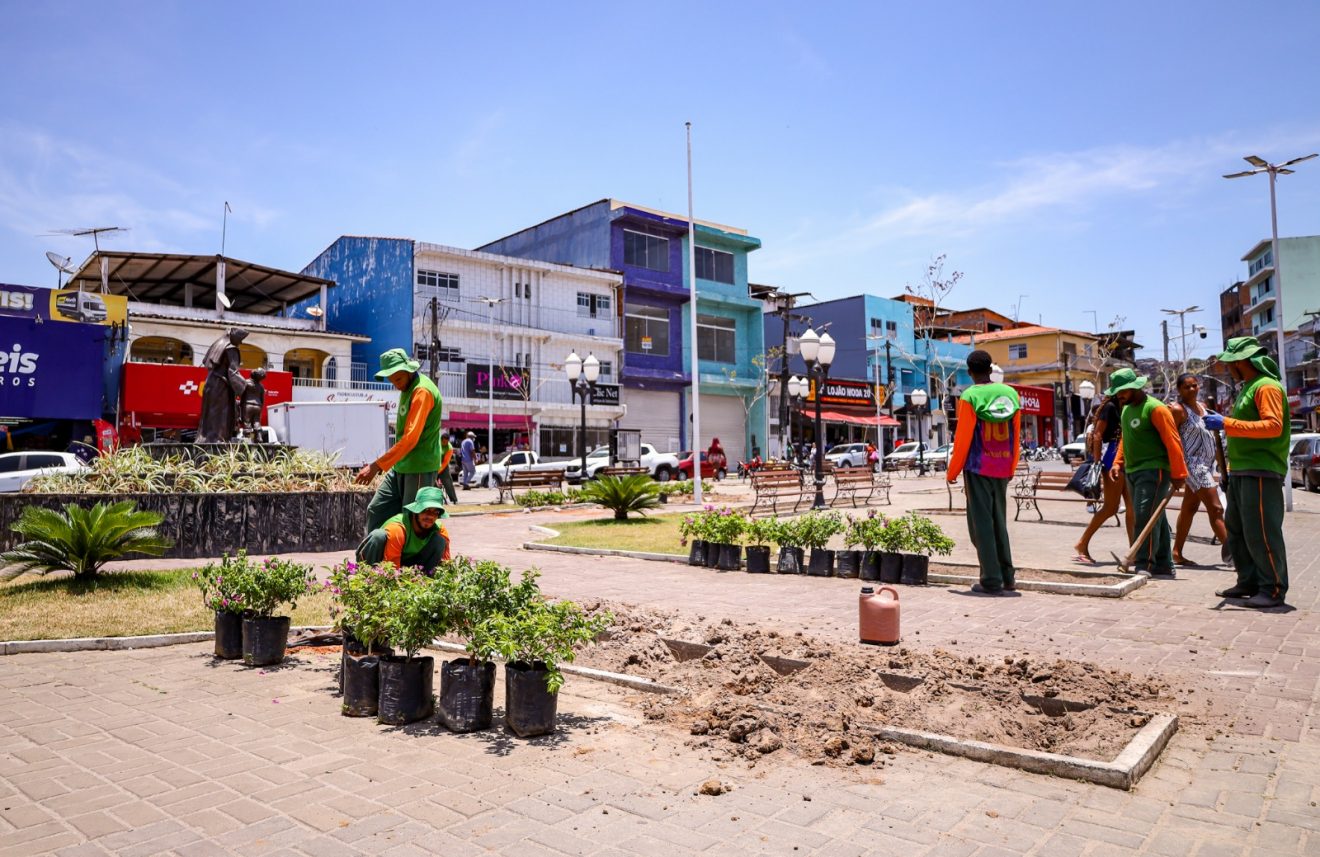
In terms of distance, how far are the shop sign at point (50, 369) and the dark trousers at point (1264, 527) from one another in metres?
30.8

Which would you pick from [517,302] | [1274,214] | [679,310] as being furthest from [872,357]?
[1274,214]

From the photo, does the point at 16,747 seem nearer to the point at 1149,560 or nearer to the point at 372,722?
the point at 372,722

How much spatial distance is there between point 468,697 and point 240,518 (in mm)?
7963

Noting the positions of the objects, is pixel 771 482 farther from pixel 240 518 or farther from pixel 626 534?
pixel 240 518

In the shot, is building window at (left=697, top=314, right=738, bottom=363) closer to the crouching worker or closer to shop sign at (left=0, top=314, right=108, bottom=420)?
shop sign at (left=0, top=314, right=108, bottom=420)

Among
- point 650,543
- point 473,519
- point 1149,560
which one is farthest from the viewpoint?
point 473,519

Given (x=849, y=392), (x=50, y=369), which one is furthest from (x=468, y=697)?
(x=849, y=392)

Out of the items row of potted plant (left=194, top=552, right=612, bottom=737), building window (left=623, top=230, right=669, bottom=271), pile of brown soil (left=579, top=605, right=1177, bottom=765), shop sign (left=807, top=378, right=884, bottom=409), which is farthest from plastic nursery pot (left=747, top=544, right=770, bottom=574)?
shop sign (left=807, top=378, right=884, bottom=409)

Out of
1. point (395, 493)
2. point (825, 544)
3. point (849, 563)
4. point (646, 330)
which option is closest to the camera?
point (395, 493)

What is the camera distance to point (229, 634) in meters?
5.77

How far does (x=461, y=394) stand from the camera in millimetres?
38000

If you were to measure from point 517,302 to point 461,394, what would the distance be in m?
5.48

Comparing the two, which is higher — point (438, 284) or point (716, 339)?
point (438, 284)

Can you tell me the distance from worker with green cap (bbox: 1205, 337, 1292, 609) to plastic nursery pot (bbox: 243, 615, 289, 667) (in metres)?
7.06
